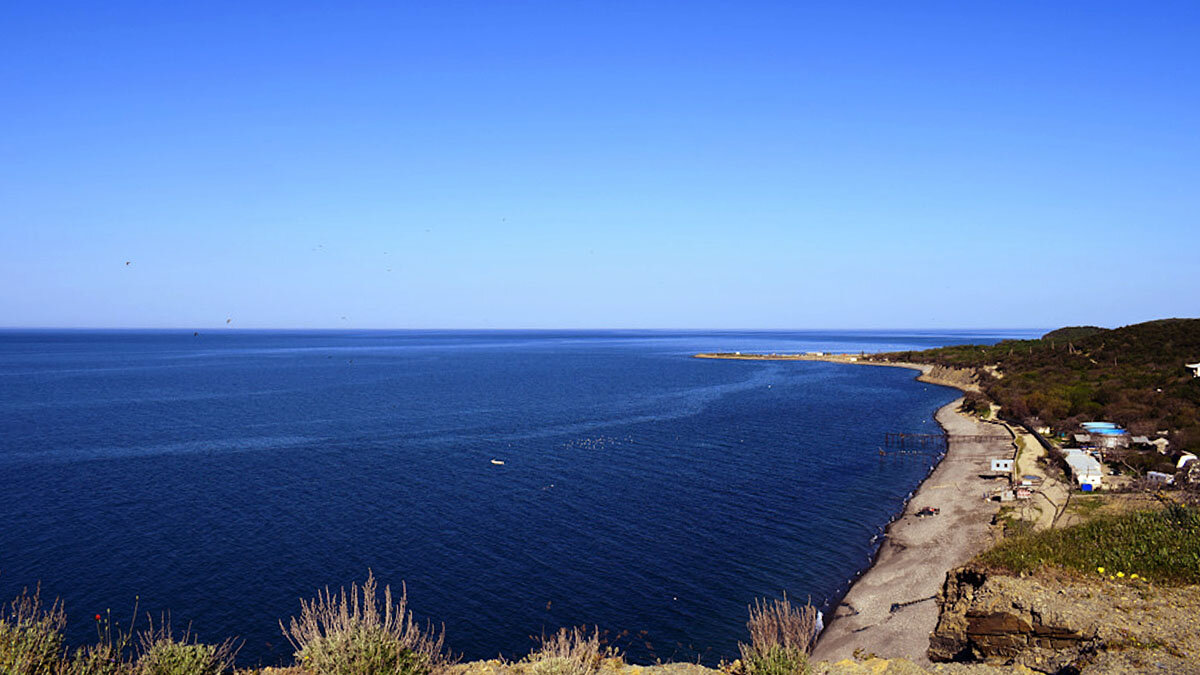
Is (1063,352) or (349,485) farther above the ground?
(1063,352)

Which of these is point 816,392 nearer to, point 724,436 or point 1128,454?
point 724,436

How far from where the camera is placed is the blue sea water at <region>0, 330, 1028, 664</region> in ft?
105

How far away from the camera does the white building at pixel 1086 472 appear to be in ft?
155

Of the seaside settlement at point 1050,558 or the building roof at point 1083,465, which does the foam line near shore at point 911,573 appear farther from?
the building roof at point 1083,465

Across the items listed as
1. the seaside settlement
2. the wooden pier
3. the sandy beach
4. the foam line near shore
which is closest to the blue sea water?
the foam line near shore

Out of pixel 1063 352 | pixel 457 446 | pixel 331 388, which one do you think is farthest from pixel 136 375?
pixel 1063 352

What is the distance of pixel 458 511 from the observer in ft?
152

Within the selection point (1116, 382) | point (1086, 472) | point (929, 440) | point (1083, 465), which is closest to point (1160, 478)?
point (1086, 472)

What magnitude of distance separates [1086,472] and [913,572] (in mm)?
21396

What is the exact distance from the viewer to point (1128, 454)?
5400cm

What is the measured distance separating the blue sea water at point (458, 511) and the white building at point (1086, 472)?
39.4 feet

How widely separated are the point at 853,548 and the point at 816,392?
289ft

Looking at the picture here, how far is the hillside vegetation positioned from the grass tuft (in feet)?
93.8

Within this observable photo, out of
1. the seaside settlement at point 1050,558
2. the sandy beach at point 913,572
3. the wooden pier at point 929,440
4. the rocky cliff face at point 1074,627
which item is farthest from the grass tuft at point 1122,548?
the wooden pier at point 929,440
